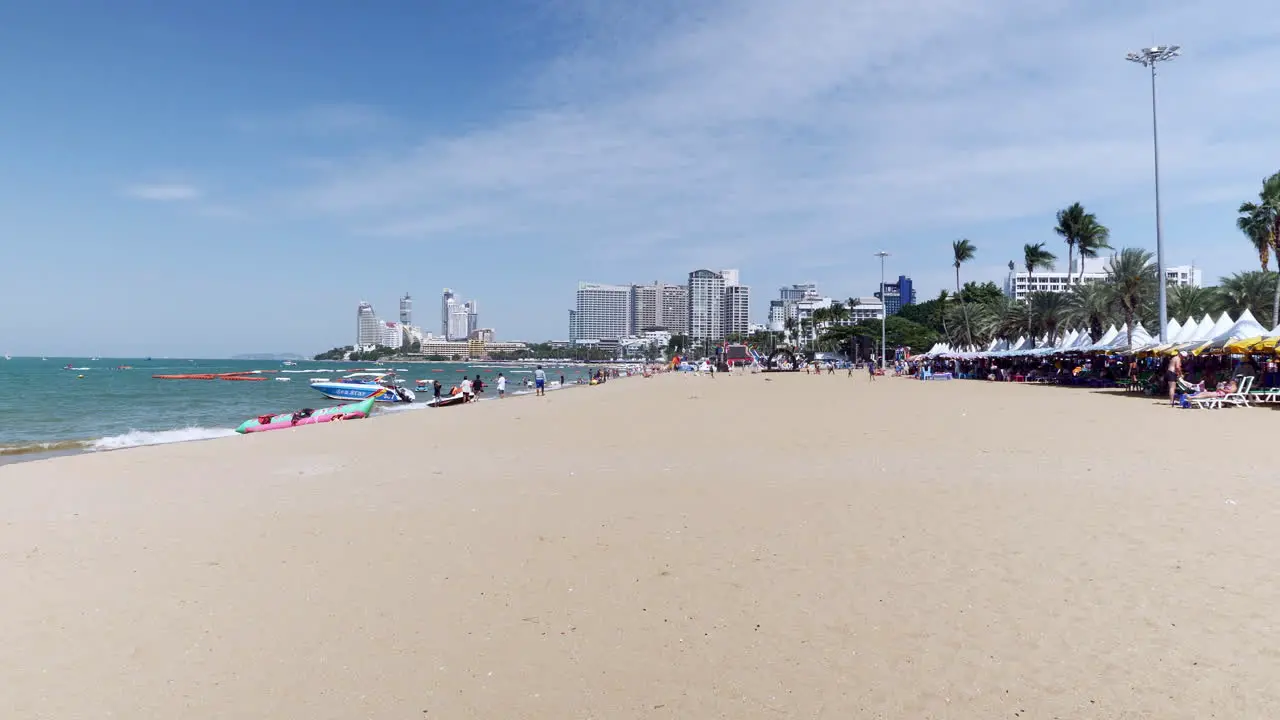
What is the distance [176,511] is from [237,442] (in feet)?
29.3

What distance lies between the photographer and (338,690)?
3.75 metres

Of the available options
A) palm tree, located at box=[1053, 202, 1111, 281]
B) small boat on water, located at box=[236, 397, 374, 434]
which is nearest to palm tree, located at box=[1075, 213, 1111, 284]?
palm tree, located at box=[1053, 202, 1111, 281]

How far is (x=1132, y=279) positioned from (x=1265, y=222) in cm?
727

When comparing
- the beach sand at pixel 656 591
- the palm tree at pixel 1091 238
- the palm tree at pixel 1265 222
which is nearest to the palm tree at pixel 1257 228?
the palm tree at pixel 1265 222

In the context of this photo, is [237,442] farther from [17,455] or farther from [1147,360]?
[1147,360]

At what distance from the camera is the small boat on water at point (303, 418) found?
75.0ft

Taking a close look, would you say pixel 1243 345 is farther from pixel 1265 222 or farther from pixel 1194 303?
pixel 1194 303

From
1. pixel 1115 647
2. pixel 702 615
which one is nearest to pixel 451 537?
pixel 702 615

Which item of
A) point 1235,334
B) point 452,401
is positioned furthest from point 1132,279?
point 452,401

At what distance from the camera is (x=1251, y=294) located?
4762 centimetres

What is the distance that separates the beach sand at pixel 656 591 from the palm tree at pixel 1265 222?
114ft

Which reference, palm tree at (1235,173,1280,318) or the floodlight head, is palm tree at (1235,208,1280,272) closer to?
palm tree at (1235,173,1280,318)

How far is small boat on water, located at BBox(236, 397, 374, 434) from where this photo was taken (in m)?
22.9

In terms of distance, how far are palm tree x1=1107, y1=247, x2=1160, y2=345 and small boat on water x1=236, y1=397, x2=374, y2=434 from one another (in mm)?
37318
